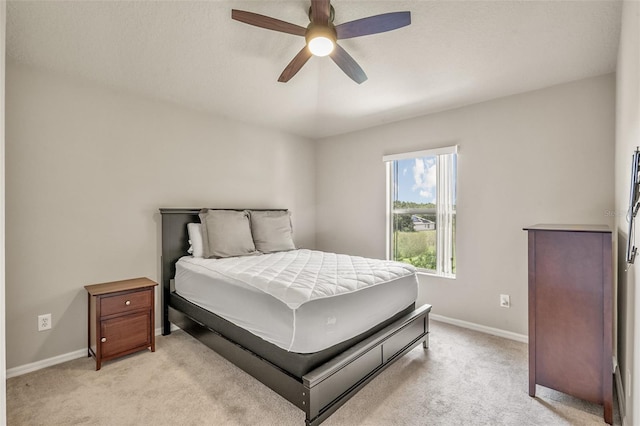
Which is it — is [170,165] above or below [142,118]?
below

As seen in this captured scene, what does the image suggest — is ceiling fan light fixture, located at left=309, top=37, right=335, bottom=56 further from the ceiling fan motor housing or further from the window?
the window

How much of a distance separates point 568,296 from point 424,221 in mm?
1916

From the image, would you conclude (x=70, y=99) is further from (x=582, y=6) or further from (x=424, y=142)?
(x=582, y=6)

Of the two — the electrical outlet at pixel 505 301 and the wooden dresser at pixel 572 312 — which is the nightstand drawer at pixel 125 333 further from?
the electrical outlet at pixel 505 301

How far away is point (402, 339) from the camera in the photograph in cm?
237

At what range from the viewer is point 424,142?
363cm

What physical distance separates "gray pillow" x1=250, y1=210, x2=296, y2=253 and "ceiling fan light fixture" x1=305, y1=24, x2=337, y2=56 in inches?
83.8

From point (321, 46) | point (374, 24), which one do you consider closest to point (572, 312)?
point (374, 24)

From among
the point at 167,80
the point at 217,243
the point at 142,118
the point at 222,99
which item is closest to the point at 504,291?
the point at 217,243

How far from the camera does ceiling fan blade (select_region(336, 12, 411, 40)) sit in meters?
1.64

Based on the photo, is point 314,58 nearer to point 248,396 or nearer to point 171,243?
point 171,243

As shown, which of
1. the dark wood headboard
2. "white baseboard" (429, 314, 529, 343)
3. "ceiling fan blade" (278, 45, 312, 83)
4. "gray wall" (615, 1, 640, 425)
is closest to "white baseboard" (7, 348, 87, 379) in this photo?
the dark wood headboard

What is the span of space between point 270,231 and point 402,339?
1.89 m

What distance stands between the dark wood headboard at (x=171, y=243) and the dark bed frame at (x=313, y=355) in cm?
14
